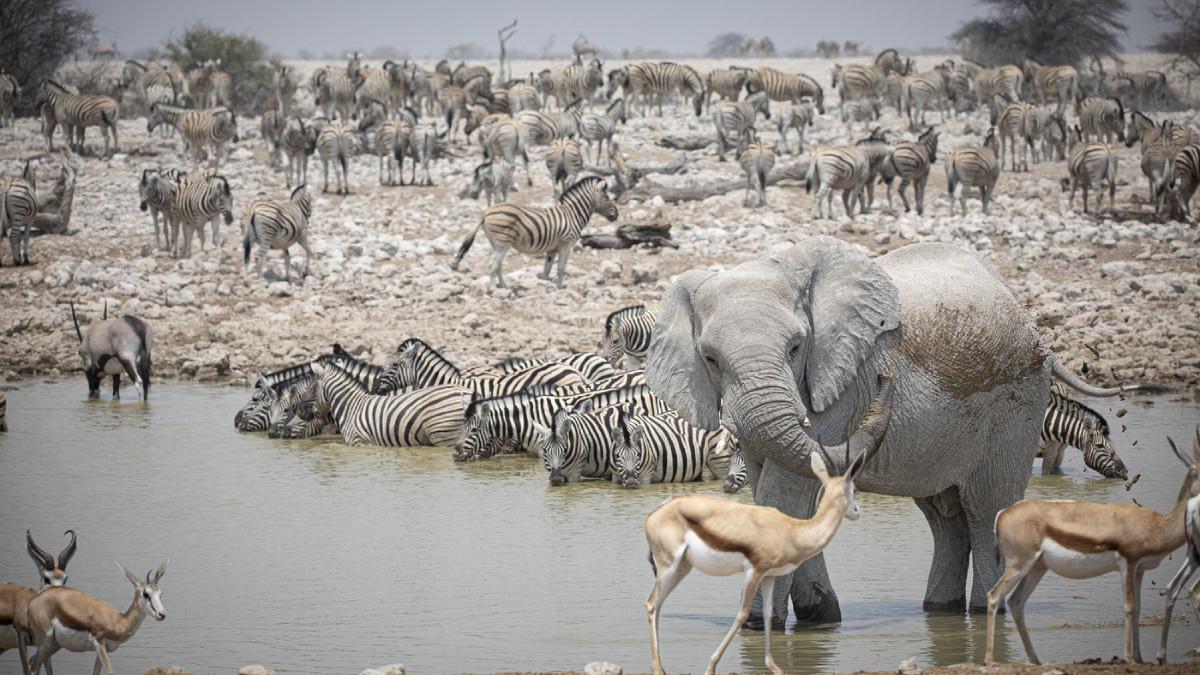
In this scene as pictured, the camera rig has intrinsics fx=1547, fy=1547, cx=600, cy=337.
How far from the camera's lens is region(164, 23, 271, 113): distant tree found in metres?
39.5

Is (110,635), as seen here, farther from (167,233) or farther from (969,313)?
(167,233)

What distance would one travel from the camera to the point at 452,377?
13.4m

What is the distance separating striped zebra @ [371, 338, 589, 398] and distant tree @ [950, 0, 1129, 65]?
3507 centimetres

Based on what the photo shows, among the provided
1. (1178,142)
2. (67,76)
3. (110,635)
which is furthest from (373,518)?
(67,76)

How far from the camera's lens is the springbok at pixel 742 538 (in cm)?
556

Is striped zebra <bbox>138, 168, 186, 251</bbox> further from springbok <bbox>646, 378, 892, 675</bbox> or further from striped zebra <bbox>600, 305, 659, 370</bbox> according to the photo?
springbok <bbox>646, 378, 892, 675</bbox>

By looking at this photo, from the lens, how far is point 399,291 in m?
17.5

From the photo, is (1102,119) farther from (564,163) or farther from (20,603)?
(20,603)

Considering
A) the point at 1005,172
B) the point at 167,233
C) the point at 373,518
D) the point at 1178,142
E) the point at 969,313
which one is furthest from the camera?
the point at 1005,172

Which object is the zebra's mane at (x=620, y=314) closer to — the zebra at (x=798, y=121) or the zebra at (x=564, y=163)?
the zebra at (x=564, y=163)

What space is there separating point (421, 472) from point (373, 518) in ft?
5.49

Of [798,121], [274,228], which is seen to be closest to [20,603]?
[274,228]

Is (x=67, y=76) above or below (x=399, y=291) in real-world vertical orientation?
above

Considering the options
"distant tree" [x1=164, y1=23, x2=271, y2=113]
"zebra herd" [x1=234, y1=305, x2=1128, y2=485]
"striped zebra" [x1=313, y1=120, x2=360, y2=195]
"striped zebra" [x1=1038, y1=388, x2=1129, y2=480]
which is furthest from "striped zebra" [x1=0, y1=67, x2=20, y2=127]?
"striped zebra" [x1=1038, y1=388, x2=1129, y2=480]
